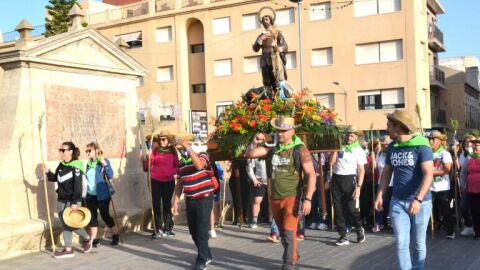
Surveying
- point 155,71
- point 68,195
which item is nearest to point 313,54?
point 155,71

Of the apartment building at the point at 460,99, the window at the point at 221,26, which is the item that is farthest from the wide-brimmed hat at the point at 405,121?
the apartment building at the point at 460,99

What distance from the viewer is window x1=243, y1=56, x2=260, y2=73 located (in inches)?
1460

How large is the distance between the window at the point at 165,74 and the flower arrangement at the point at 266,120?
107 feet

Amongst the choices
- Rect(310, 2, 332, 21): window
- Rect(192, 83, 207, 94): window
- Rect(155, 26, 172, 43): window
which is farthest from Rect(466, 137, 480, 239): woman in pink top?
Rect(155, 26, 172, 43): window

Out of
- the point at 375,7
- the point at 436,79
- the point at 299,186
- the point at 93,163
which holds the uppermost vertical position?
the point at 375,7

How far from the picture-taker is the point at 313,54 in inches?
1379

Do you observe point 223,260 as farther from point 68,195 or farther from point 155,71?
point 155,71

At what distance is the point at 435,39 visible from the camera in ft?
130

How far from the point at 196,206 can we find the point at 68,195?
222cm

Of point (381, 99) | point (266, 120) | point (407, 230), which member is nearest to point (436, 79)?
point (381, 99)

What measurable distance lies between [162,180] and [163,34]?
32285mm

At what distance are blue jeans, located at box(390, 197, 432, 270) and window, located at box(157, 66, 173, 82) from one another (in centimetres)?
3630

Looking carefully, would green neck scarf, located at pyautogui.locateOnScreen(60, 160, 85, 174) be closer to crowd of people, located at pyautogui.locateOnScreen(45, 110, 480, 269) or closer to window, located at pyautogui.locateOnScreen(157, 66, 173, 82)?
crowd of people, located at pyautogui.locateOnScreen(45, 110, 480, 269)

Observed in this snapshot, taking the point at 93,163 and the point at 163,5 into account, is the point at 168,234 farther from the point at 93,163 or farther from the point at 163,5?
the point at 163,5
